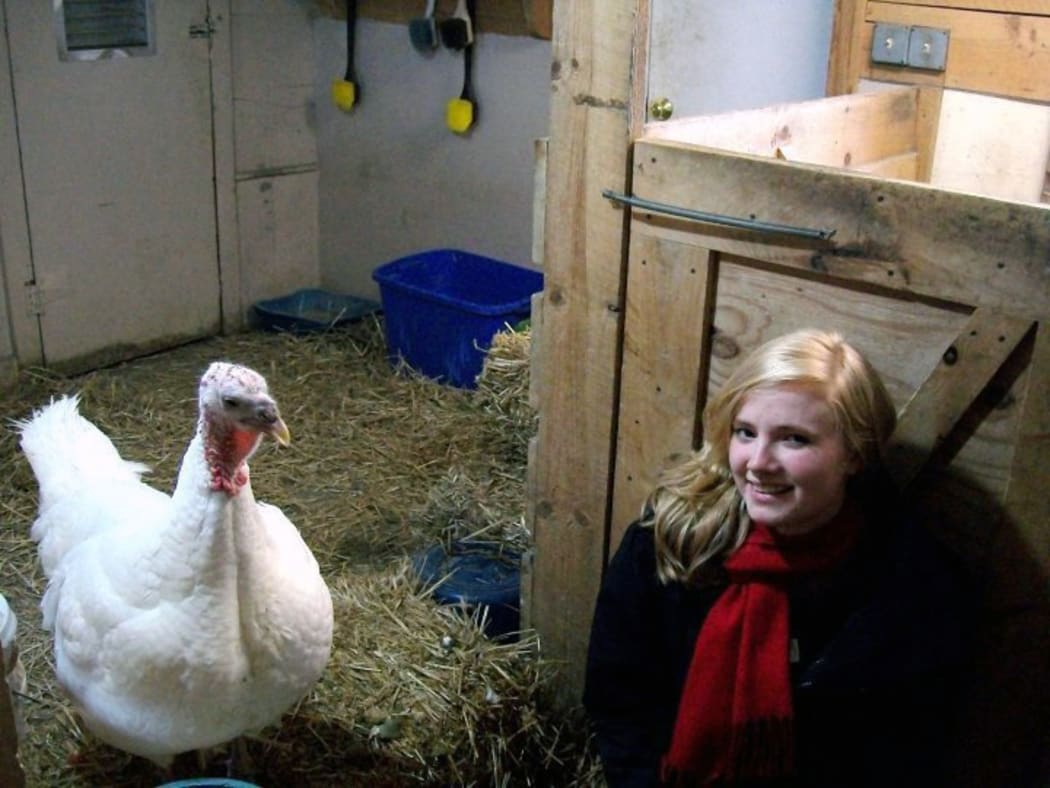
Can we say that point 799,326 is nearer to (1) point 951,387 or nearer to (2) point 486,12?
(1) point 951,387

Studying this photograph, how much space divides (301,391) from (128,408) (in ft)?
2.07

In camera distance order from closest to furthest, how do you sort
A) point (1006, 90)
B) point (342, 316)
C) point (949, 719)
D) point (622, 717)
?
point (949, 719) → point (622, 717) → point (1006, 90) → point (342, 316)

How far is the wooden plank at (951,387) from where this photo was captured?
1.66 metres

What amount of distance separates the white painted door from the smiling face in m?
3.47

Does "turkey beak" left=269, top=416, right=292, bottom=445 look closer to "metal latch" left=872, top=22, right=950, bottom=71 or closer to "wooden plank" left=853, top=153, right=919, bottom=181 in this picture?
"wooden plank" left=853, top=153, right=919, bottom=181

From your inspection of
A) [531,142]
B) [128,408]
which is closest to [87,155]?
[128,408]

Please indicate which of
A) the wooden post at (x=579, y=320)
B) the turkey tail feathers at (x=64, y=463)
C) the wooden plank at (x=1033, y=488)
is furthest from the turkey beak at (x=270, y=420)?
the wooden plank at (x=1033, y=488)

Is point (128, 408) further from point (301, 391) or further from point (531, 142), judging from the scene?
point (531, 142)

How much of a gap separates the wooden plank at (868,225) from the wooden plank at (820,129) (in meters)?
0.15

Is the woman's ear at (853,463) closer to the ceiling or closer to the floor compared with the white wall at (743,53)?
closer to the floor

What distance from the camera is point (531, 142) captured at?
14.7 feet

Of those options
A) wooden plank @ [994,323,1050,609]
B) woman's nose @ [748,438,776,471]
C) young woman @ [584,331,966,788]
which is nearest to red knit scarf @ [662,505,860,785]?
young woman @ [584,331,966,788]

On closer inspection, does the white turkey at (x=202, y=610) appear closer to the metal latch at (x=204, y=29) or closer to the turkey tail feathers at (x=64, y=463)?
the turkey tail feathers at (x=64, y=463)

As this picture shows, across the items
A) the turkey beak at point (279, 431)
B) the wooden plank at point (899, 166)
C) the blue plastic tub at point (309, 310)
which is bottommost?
the blue plastic tub at point (309, 310)
